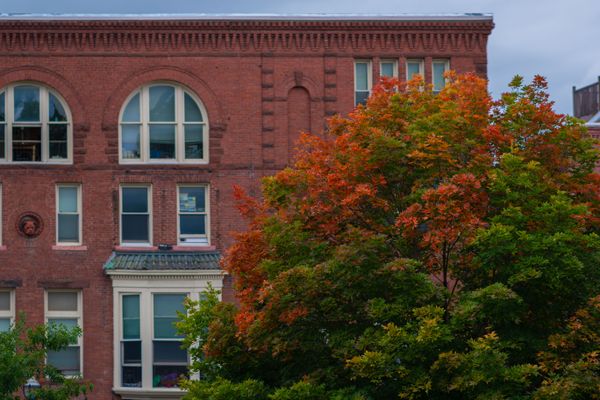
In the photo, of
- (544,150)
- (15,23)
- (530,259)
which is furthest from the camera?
(15,23)

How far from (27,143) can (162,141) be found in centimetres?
404

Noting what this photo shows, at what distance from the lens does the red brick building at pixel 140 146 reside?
126 ft

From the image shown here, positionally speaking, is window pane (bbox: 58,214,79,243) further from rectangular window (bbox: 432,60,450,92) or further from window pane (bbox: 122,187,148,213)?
rectangular window (bbox: 432,60,450,92)

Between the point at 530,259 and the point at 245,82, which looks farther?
the point at 245,82

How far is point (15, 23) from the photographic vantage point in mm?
39000

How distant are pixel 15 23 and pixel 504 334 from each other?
20.8 meters

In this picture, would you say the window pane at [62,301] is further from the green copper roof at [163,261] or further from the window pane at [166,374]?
the window pane at [166,374]

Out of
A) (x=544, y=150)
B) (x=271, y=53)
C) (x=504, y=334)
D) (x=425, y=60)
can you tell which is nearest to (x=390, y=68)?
(x=425, y=60)

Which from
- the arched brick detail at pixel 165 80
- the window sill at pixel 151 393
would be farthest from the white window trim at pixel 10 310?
the arched brick detail at pixel 165 80

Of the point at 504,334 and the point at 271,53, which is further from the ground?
the point at 271,53

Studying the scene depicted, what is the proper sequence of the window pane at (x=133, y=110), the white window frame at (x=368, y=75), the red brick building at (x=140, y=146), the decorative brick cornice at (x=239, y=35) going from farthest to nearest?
the white window frame at (x=368, y=75)
the window pane at (x=133, y=110)
the decorative brick cornice at (x=239, y=35)
the red brick building at (x=140, y=146)

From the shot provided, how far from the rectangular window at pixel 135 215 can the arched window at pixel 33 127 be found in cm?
210

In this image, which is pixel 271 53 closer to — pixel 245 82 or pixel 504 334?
pixel 245 82

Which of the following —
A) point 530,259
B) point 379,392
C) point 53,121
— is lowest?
point 379,392
